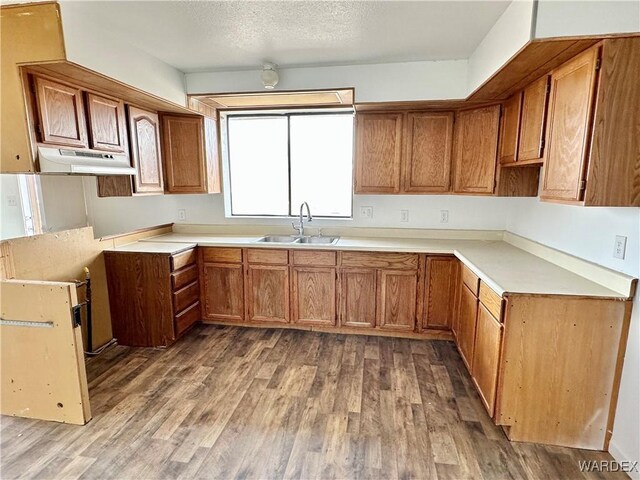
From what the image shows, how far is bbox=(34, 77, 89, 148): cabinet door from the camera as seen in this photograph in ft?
6.90

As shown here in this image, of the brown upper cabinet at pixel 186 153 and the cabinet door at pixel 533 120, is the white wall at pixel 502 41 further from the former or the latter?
the brown upper cabinet at pixel 186 153

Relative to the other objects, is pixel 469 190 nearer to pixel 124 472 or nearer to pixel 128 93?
pixel 128 93

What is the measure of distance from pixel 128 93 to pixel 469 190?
2949 millimetres

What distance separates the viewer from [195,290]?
338cm

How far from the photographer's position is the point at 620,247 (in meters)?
1.82

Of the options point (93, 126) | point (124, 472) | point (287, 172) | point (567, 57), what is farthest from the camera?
point (287, 172)

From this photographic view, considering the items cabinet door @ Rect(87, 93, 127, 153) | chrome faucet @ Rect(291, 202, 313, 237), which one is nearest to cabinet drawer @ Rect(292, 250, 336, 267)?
chrome faucet @ Rect(291, 202, 313, 237)

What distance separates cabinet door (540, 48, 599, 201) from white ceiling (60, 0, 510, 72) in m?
0.55

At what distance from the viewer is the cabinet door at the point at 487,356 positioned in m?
2.00

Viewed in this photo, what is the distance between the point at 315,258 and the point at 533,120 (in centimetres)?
199

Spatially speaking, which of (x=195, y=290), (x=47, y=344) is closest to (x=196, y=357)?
(x=195, y=290)

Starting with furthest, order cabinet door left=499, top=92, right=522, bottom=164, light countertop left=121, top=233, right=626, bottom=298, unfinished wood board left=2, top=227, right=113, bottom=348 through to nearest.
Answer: cabinet door left=499, top=92, right=522, bottom=164 < unfinished wood board left=2, top=227, right=113, bottom=348 < light countertop left=121, top=233, right=626, bottom=298

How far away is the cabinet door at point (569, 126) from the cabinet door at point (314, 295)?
185cm

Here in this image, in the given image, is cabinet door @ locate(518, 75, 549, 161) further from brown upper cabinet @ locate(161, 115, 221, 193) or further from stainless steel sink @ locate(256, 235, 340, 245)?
brown upper cabinet @ locate(161, 115, 221, 193)
